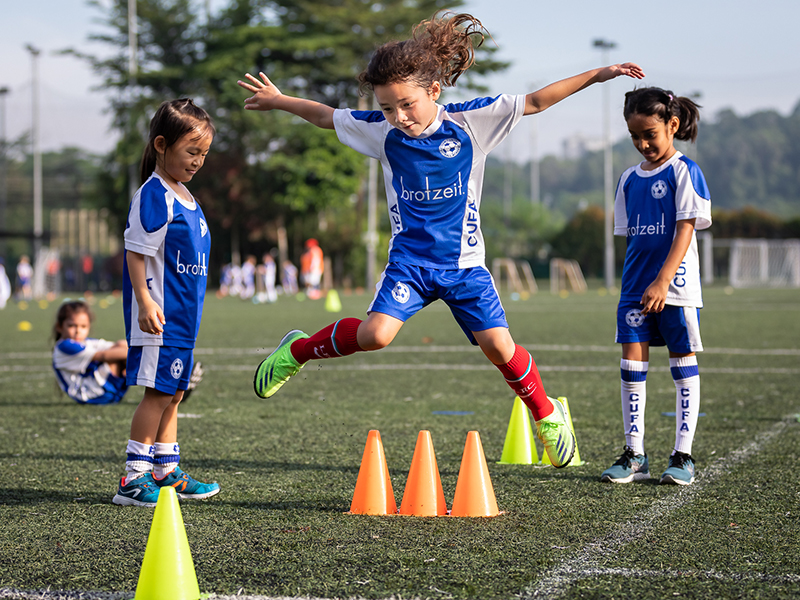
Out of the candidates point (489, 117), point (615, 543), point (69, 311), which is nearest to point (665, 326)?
point (489, 117)

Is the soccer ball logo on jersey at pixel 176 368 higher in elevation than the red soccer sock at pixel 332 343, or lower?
lower

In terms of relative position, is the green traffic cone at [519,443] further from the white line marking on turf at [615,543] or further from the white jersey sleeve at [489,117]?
the white jersey sleeve at [489,117]

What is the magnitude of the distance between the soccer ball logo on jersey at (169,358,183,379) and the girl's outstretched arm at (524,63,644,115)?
73.0 inches

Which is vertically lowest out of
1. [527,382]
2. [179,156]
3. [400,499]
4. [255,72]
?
[400,499]

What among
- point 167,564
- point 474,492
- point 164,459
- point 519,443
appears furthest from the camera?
point 519,443

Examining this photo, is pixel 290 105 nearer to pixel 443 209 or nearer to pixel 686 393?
pixel 443 209

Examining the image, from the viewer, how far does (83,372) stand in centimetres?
673

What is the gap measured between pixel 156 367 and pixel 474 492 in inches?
57.3

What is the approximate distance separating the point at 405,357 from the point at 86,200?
43830 mm

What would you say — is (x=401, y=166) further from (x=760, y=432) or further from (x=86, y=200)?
(x=86, y=200)

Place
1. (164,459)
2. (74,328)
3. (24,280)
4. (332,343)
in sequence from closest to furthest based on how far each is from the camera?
(332,343)
(164,459)
(74,328)
(24,280)

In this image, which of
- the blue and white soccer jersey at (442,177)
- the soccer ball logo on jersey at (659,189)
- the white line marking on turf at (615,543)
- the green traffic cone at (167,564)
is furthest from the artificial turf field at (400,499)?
the soccer ball logo on jersey at (659,189)

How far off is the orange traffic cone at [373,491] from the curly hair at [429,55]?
1.58 meters

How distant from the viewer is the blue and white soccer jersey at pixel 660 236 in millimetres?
4277
